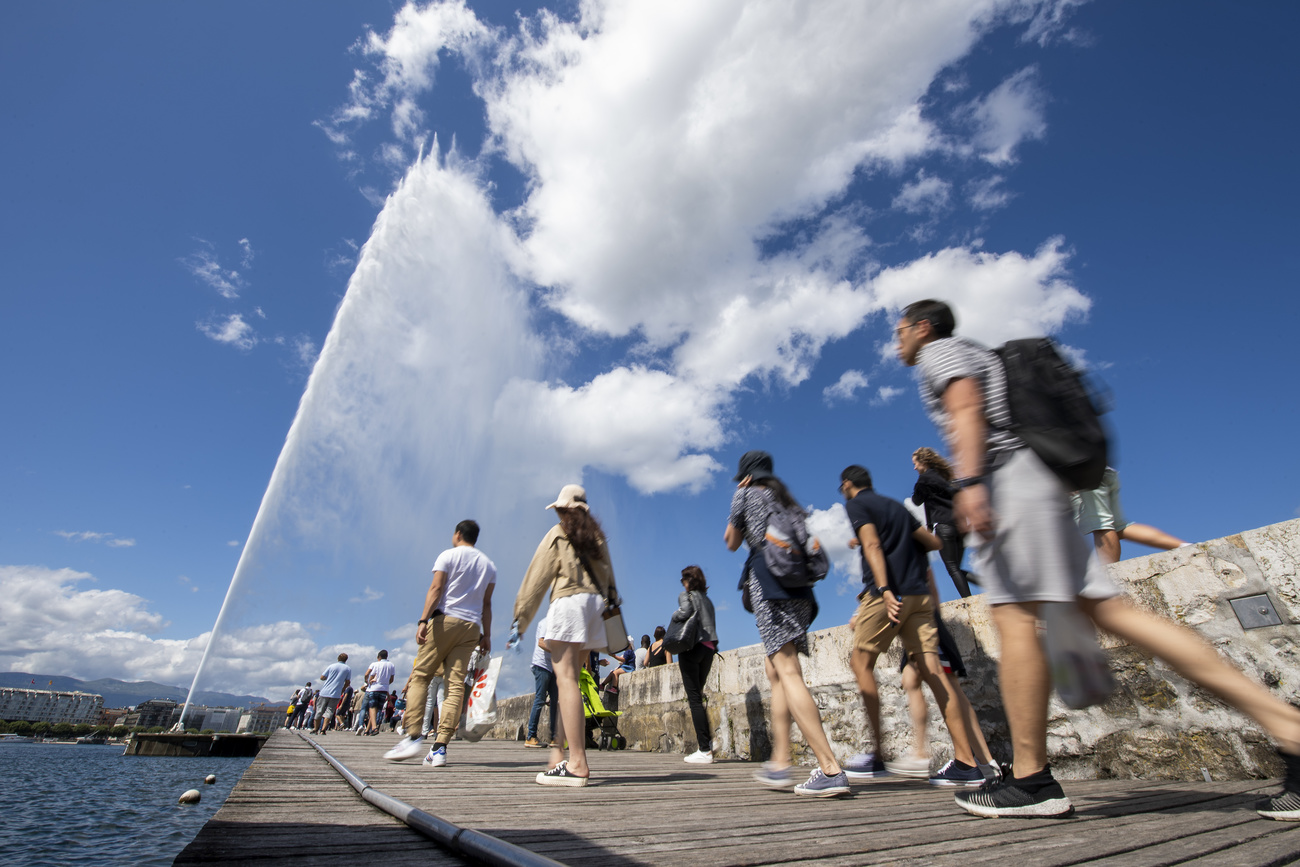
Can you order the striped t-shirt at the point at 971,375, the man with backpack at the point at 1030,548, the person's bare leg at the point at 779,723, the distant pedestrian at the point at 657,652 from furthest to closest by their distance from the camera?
the distant pedestrian at the point at 657,652 → the person's bare leg at the point at 779,723 → the striped t-shirt at the point at 971,375 → the man with backpack at the point at 1030,548

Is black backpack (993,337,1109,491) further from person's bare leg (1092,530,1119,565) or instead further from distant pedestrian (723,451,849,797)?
person's bare leg (1092,530,1119,565)

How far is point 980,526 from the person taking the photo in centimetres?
218

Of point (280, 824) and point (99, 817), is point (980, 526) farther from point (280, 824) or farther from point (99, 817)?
point (99, 817)

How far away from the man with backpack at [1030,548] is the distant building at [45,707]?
198 metres

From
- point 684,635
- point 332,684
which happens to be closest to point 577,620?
point 684,635

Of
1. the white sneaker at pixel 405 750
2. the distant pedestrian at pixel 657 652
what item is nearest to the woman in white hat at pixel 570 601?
the white sneaker at pixel 405 750

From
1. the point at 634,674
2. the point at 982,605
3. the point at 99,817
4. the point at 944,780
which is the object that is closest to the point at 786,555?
the point at 944,780

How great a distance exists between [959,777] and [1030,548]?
76.9 inches

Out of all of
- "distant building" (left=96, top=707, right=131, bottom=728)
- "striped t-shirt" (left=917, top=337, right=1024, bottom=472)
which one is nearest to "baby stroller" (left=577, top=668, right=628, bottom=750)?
"striped t-shirt" (left=917, top=337, right=1024, bottom=472)

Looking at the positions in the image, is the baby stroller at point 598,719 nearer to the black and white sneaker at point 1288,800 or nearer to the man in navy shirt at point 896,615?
the man in navy shirt at point 896,615

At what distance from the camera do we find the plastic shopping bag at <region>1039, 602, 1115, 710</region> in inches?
76.0

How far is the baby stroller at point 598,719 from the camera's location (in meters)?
7.44

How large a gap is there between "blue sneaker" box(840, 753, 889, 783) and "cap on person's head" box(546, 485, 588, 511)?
2390 millimetres

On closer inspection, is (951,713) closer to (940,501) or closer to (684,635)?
(940,501)
